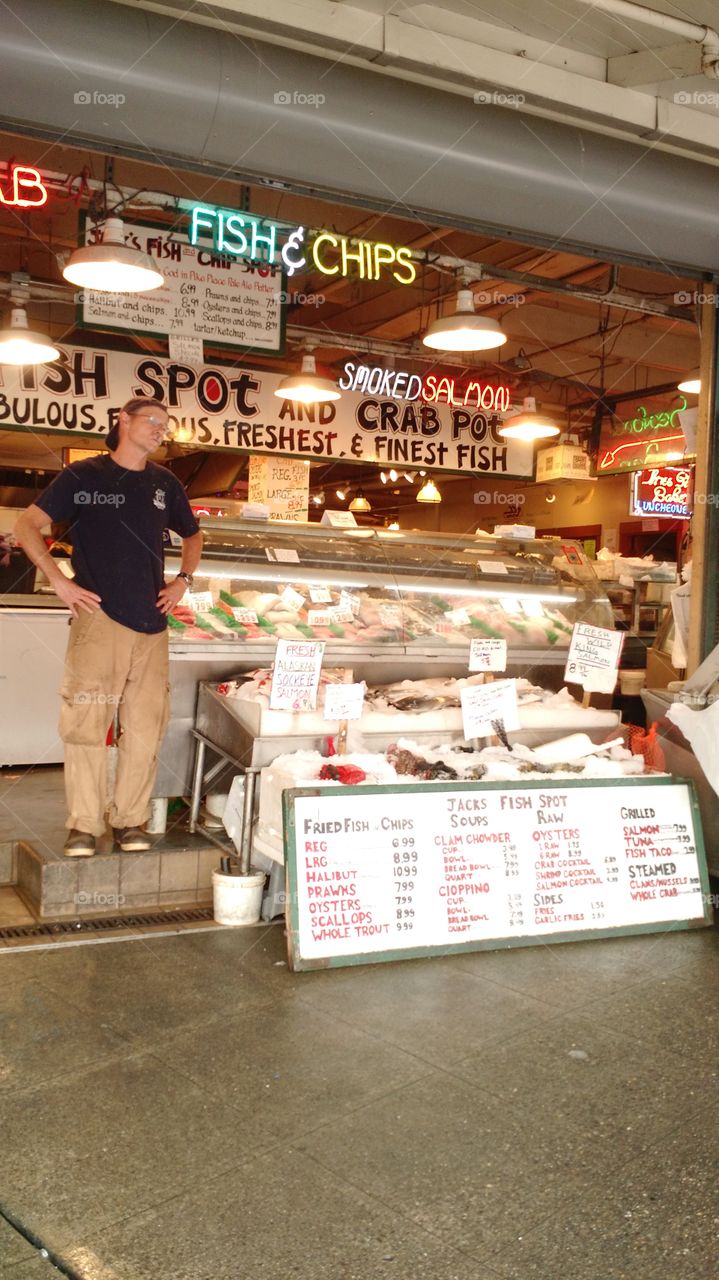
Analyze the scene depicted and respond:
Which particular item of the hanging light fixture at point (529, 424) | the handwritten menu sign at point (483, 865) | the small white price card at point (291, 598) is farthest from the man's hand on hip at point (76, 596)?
the hanging light fixture at point (529, 424)

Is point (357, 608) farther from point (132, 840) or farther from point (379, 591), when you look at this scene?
point (132, 840)

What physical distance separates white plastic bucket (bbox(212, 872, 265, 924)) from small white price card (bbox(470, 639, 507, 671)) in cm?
200

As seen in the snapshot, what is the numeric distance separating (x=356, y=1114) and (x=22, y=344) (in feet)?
23.0

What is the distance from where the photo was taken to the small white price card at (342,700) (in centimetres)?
547

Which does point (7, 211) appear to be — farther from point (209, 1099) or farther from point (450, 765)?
point (209, 1099)

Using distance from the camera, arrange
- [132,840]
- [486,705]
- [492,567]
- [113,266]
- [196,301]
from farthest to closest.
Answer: [196,301] < [492,567] < [113,266] < [486,705] < [132,840]

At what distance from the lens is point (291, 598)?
690 cm

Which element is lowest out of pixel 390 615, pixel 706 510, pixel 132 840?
pixel 132 840

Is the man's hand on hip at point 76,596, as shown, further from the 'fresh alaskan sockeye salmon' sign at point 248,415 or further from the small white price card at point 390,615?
the 'fresh alaskan sockeye salmon' sign at point 248,415

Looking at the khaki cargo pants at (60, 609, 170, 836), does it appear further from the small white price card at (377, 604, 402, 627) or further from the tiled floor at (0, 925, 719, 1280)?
the small white price card at (377, 604, 402, 627)

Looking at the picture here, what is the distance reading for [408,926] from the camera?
15.3 feet

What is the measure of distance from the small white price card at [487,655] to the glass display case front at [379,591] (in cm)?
56

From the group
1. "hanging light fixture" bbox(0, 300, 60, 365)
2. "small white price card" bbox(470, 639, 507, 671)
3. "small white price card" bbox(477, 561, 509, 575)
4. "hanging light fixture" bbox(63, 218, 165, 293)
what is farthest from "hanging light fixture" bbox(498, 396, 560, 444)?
"hanging light fixture" bbox(63, 218, 165, 293)

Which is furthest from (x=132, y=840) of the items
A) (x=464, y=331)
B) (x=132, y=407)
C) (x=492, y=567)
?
(x=464, y=331)
